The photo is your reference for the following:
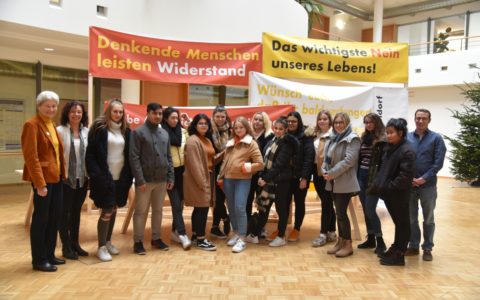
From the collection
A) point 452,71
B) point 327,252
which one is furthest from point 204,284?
point 452,71

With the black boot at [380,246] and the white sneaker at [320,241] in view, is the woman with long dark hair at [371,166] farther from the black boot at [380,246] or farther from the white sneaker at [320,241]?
the white sneaker at [320,241]

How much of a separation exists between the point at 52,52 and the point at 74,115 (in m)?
5.71

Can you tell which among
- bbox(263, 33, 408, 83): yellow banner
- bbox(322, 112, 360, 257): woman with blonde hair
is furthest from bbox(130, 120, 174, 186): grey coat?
bbox(263, 33, 408, 83): yellow banner

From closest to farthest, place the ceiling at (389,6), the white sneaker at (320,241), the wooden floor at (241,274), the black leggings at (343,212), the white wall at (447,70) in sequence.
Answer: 1. the wooden floor at (241,274)
2. the black leggings at (343,212)
3. the white sneaker at (320,241)
4. the white wall at (447,70)
5. the ceiling at (389,6)

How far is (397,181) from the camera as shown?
3768 millimetres

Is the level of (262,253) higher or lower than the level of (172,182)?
lower

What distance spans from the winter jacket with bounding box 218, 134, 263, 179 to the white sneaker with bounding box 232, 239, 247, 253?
2.28 feet

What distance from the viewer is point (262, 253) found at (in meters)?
4.27

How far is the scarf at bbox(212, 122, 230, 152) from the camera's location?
457 cm

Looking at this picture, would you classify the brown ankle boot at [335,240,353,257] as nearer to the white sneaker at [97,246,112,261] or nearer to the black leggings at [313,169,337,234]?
the black leggings at [313,169,337,234]

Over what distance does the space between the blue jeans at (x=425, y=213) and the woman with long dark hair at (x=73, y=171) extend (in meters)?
3.33

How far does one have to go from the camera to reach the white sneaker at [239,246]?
425 cm

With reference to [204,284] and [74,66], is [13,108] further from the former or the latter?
[204,284]

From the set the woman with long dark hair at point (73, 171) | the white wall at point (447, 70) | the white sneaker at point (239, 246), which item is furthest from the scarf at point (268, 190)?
the white wall at point (447, 70)
